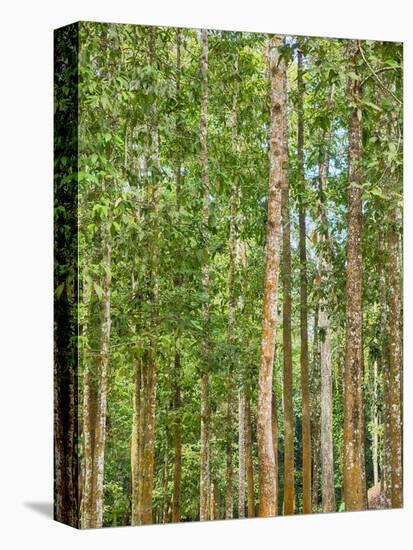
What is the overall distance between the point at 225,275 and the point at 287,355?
0.91 metres

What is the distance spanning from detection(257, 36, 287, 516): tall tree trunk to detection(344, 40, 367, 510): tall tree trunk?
0.68 meters

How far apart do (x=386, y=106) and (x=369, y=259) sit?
1353 millimetres

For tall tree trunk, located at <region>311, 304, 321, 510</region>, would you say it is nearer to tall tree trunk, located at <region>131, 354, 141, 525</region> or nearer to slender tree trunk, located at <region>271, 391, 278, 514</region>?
slender tree trunk, located at <region>271, 391, 278, 514</region>

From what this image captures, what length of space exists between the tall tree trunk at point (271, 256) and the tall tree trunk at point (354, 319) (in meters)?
0.68

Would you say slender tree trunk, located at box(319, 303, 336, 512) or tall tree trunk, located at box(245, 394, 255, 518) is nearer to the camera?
tall tree trunk, located at box(245, 394, 255, 518)

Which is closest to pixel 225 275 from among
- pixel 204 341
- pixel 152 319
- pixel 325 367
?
pixel 204 341

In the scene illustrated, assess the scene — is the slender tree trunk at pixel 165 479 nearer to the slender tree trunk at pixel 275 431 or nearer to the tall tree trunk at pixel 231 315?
the tall tree trunk at pixel 231 315

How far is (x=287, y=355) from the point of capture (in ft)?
38.0

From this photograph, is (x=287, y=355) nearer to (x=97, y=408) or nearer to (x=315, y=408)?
(x=315, y=408)

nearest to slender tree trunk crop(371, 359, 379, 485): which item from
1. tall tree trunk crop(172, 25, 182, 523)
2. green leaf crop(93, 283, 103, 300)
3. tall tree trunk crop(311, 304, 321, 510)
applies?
tall tree trunk crop(311, 304, 321, 510)

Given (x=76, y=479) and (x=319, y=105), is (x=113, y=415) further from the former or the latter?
(x=319, y=105)

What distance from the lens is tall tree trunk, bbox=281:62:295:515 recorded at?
11.5 metres

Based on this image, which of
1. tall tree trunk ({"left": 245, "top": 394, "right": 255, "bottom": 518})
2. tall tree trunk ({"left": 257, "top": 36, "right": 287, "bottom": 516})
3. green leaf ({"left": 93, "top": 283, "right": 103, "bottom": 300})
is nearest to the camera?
green leaf ({"left": 93, "top": 283, "right": 103, "bottom": 300})

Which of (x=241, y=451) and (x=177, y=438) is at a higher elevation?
(x=177, y=438)
